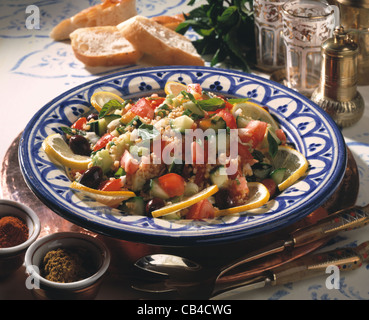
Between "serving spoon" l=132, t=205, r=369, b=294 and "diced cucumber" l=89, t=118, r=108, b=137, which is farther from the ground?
"diced cucumber" l=89, t=118, r=108, b=137

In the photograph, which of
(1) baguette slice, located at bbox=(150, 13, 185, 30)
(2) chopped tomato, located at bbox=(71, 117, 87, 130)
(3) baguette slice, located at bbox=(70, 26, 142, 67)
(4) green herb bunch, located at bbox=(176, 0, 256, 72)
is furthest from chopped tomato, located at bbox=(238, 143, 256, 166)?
(1) baguette slice, located at bbox=(150, 13, 185, 30)

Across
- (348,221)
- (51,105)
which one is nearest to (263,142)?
(348,221)

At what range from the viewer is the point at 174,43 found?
3426 millimetres

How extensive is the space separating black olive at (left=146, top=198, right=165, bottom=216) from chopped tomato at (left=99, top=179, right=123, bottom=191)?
163 millimetres

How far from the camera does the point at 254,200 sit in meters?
1.96

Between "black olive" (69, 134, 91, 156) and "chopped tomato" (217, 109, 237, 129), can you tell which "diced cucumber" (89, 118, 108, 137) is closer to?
"black olive" (69, 134, 91, 156)

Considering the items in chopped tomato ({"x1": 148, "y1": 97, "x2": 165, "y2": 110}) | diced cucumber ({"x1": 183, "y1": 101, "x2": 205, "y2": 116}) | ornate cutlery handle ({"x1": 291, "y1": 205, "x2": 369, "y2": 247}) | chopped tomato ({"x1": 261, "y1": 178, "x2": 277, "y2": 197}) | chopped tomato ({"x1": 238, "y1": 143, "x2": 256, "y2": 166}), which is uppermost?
diced cucumber ({"x1": 183, "y1": 101, "x2": 205, "y2": 116})

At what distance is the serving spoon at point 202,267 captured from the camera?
5.74ft

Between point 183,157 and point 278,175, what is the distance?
39 cm

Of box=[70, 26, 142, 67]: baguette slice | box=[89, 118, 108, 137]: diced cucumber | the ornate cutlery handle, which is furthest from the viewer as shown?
box=[70, 26, 142, 67]: baguette slice

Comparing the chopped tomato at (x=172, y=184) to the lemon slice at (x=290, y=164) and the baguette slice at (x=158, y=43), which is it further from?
the baguette slice at (x=158, y=43)

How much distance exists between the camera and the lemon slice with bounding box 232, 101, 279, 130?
7.88 feet

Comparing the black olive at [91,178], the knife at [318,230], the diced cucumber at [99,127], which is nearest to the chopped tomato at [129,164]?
the black olive at [91,178]

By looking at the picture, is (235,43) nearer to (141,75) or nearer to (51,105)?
(141,75)
